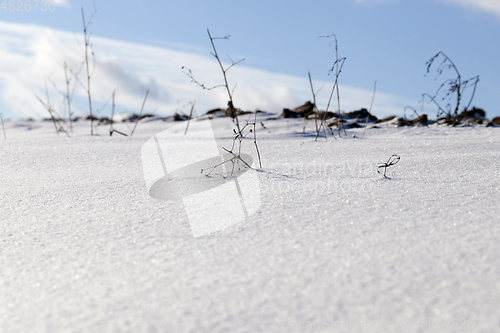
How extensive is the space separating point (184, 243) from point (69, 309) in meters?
0.30

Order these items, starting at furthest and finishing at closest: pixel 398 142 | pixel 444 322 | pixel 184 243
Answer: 1. pixel 398 142
2. pixel 184 243
3. pixel 444 322

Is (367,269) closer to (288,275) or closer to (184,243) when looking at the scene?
(288,275)

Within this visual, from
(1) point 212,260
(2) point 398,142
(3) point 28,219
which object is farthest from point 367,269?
(2) point 398,142

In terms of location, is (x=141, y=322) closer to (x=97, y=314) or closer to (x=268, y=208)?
(x=97, y=314)

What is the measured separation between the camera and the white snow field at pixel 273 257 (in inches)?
26.7

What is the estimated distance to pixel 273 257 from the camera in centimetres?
86

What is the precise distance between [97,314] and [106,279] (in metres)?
0.12

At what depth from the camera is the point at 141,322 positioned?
0.69m

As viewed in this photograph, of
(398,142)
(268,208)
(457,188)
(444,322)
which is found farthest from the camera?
(398,142)

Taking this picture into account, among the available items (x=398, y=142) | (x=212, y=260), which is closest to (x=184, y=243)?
(x=212, y=260)

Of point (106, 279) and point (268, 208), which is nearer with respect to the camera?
point (106, 279)

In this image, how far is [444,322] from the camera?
64 centimetres

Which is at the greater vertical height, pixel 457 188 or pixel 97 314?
pixel 457 188

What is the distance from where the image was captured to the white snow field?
2.23ft
